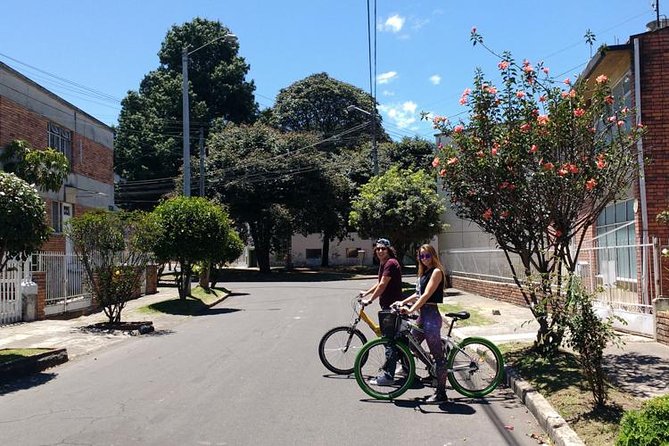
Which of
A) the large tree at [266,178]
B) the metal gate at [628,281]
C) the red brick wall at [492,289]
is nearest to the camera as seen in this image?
the metal gate at [628,281]

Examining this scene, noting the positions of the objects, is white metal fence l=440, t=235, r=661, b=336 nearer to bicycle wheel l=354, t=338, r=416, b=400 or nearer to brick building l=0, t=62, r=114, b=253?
bicycle wheel l=354, t=338, r=416, b=400

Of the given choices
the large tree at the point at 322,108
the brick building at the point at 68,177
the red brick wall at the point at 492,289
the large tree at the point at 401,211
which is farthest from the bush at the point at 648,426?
the large tree at the point at 322,108

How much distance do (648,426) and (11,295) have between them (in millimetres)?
14185

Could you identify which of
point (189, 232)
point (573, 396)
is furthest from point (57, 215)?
point (573, 396)

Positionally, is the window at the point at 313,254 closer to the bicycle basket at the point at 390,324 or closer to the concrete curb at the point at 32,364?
the concrete curb at the point at 32,364

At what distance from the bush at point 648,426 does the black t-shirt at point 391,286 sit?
170 inches

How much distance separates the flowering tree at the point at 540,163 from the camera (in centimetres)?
830

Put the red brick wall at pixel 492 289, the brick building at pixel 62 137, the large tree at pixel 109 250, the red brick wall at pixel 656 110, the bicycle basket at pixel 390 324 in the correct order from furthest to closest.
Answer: the brick building at pixel 62 137
the red brick wall at pixel 492 289
the large tree at pixel 109 250
the red brick wall at pixel 656 110
the bicycle basket at pixel 390 324

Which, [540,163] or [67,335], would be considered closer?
[540,163]

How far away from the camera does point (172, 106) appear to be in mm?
48906

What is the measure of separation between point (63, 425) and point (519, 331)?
29.4 ft

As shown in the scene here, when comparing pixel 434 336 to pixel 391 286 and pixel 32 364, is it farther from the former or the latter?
pixel 32 364

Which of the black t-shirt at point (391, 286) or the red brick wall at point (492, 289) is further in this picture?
the red brick wall at point (492, 289)

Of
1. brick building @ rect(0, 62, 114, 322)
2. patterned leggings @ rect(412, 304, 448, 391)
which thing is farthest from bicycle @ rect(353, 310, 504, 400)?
brick building @ rect(0, 62, 114, 322)
